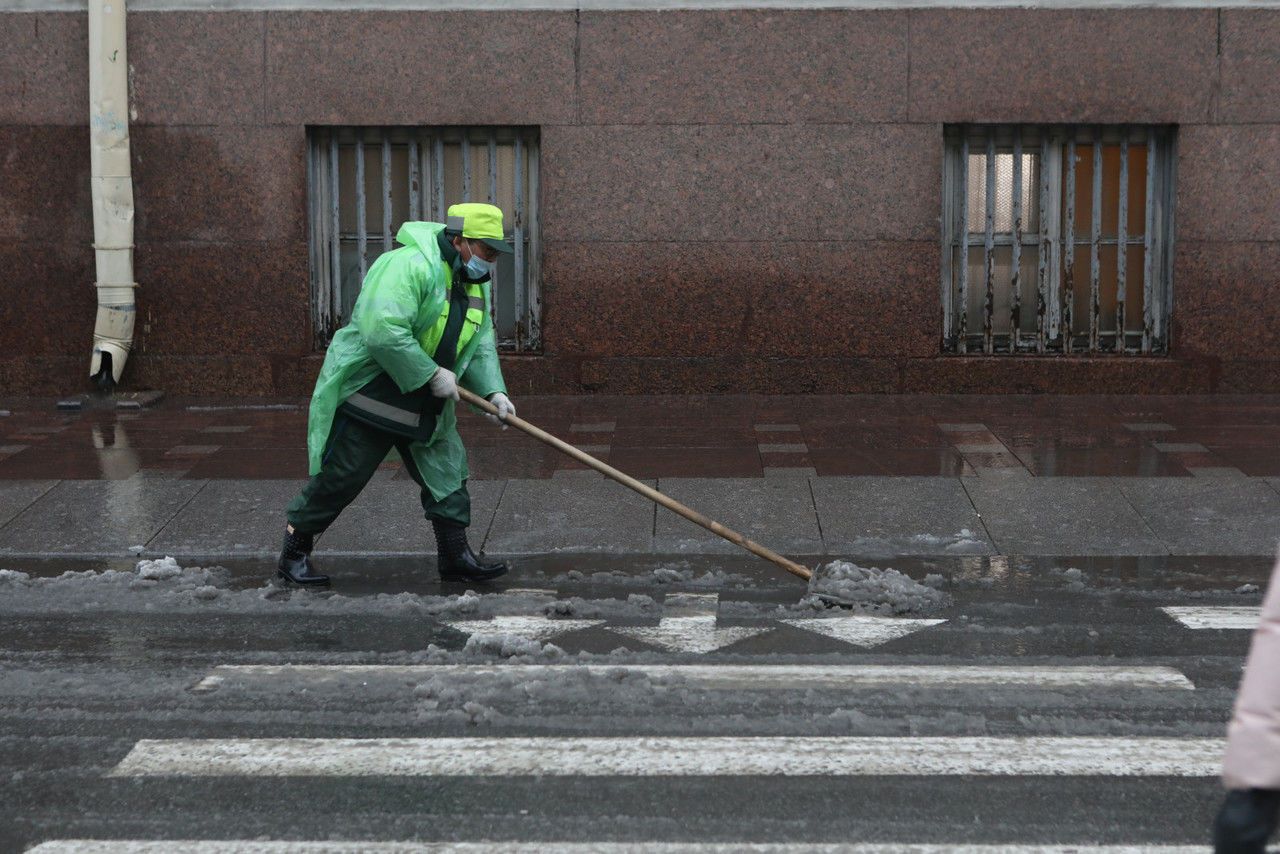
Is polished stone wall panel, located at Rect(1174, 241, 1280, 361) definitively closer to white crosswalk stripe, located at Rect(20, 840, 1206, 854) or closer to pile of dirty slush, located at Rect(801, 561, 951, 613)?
pile of dirty slush, located at Rect(801, 561, 951, 613)

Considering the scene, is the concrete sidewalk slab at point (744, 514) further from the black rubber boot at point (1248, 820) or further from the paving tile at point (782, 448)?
the black rubber boot at point (1248, 820)

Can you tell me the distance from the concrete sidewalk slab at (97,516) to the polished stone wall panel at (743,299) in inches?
149

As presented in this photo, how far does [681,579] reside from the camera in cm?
662

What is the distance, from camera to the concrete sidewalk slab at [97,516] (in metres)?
7.25

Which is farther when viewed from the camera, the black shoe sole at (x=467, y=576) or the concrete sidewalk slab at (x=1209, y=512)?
the concrete sidewalk slab at (x=1209, y=512)

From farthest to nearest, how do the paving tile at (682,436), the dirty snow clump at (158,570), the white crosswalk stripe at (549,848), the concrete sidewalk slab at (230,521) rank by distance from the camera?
the paving tile at (682,436) < the concrete sidewalk slab at (230,521) < the dirty snow clump at (158,570) < the white crosswalk stripe at (549,848)

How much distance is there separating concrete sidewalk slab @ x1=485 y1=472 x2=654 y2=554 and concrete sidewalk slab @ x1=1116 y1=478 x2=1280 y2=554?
7.85ft

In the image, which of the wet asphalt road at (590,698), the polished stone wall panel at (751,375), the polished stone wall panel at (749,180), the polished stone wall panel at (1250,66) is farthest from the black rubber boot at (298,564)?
the polished stone wall panel at (1250,66)

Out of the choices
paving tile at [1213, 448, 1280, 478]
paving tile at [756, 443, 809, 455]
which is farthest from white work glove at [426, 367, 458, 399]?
paving tile at [1213, 448, 1280, 478]

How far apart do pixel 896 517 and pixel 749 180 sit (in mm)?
4209

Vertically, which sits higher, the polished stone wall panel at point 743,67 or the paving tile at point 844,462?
the polished stone wall panel at point 743,67

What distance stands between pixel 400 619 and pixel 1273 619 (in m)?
3.91

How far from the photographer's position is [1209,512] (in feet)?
24.8

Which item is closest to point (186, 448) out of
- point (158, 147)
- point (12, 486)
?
point (12, 486)
